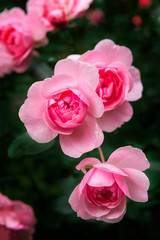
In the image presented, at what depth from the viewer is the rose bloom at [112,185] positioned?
64cm

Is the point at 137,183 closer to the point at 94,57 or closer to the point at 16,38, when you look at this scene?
the point at 94,57

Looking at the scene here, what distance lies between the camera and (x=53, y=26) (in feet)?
3.32

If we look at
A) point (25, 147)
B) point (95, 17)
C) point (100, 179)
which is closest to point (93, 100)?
point (100, 179)

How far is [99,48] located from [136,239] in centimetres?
87

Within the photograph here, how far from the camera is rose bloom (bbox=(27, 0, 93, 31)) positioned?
0.99 meters

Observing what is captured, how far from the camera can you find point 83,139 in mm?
690

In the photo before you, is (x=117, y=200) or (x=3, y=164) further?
(x=3, y=164)

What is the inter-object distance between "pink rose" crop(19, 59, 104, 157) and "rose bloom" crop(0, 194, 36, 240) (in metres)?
0.25

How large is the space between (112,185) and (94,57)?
305mm

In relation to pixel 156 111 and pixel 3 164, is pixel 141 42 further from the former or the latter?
pixel 3 164

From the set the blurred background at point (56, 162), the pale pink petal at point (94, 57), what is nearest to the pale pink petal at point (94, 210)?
the blurred background at point (56, 162)

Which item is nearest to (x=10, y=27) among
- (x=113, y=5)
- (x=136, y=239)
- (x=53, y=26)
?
(x=53, y=26)

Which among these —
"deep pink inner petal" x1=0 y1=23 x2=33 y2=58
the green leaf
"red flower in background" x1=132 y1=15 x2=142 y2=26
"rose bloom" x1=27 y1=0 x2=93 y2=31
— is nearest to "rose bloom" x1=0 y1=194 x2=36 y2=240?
the green leaf

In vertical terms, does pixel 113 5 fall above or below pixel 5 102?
below
